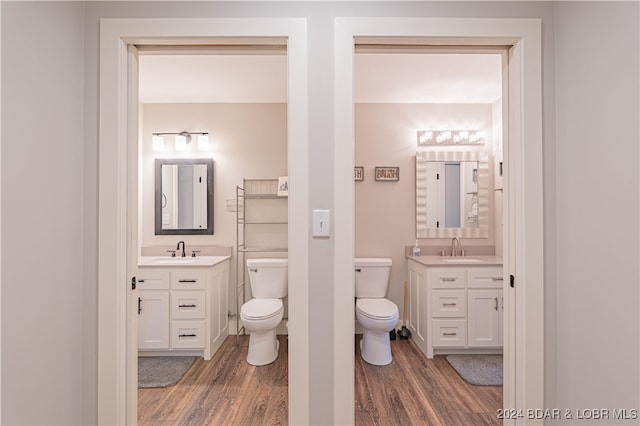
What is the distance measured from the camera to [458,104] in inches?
129

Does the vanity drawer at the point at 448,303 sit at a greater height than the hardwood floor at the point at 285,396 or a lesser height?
greater

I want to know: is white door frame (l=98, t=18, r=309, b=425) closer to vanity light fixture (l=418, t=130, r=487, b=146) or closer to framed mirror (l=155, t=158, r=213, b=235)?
framed mirror (l=155, t=158, r=213, b=235)

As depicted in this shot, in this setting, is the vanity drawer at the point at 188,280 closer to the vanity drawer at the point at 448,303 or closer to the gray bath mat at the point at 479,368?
the vanity drawer at the point at 448,303

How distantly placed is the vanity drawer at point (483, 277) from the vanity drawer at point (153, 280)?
2615mm

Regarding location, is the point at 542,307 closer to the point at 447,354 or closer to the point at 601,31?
the point at 601,31

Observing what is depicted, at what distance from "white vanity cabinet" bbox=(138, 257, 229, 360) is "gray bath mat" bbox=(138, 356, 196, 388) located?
0.08 meters

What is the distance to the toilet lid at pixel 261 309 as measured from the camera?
2438 mm

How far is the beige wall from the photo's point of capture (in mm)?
3234

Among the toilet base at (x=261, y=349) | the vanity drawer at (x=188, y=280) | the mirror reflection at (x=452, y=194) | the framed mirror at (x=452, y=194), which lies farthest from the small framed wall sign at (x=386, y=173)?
the vanity drawer at (x=188, y=280)

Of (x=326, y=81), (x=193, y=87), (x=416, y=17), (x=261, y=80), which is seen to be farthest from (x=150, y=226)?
(x=416, y=17)

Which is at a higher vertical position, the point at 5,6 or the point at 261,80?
the point at 261,80

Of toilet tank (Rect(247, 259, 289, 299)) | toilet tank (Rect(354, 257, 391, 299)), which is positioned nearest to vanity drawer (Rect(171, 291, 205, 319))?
toilet tank (Rect(247, 259, 289, 299))

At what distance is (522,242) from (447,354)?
70.4 inches

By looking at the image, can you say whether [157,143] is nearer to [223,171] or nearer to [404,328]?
[223,171]
